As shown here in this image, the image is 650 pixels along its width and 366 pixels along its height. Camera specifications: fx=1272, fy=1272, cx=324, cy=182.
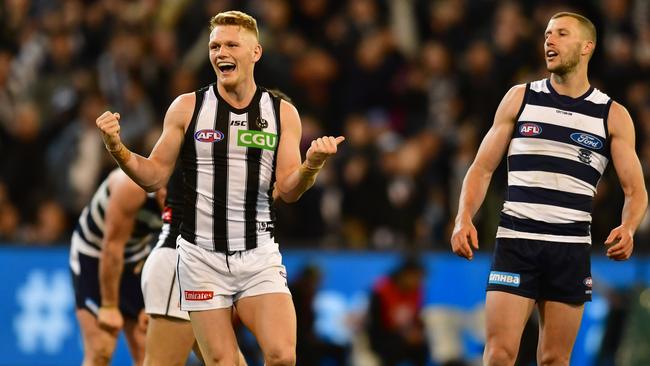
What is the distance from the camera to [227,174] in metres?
7.10

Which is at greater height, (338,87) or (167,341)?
(338,87)

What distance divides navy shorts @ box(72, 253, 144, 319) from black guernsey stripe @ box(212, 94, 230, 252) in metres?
2.13

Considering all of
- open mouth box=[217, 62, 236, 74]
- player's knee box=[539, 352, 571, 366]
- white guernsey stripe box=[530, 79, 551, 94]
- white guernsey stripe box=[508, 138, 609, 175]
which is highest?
open mouth box=[217, 62, 236, 74]

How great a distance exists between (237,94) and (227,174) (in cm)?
48

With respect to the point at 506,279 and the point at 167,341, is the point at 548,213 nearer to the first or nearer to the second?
the point at 506,279

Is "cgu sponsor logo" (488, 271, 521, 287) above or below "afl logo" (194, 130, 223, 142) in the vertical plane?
below

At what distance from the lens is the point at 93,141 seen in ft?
46.9

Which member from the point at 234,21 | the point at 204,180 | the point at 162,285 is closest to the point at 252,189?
the point at 204,180

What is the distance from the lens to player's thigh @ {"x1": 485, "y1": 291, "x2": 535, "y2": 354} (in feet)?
24.5

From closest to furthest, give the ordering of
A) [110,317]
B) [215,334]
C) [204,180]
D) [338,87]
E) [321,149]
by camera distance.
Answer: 1. [321,149]
2. [215,334]
3. [204,180]
4. [110,317]
5. [338,87]

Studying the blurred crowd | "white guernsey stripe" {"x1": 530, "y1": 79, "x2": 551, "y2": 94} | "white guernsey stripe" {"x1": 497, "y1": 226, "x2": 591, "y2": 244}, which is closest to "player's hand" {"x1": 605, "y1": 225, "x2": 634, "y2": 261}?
"white guernsey stripe" {"x1": 497, "y1": 226, "x2": 591, "y2": 244}

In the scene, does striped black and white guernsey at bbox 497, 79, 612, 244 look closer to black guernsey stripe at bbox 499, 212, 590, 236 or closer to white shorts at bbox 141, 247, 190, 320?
black guernsey stripe at bbox 499, 212, 590, 236

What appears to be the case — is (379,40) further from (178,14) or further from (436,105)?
(178,14)

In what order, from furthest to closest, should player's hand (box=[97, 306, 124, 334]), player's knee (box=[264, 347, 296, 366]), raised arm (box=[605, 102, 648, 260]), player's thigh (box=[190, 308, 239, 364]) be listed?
player's hand (box=[97, 306, 124, 334]) < raised arm (box=[605, 102, 648, 260]) < player's thigh (box=[190, 308, 239, 364]) < player's knee (box=[264, 347, 296, 366])
